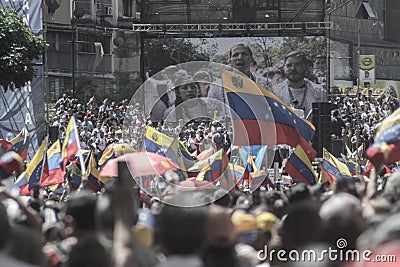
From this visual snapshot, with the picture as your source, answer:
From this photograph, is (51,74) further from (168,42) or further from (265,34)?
(265,34)

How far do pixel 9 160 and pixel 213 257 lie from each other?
7208 millimetres

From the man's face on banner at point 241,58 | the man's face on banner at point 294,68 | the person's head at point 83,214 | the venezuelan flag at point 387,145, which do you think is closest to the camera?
the person's head at point 83,214

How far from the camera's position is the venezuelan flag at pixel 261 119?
16922 millimetres

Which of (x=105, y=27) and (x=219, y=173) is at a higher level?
(x=105, y=27)

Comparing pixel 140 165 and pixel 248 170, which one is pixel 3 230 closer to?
pixel 140 165

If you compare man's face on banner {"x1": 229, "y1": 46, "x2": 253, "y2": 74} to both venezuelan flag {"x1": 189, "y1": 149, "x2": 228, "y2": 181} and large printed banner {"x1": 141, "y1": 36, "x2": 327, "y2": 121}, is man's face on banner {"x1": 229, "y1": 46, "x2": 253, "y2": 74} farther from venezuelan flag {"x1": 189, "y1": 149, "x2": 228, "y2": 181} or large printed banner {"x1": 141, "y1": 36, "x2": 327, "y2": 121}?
venezuelan flag {"x1": 189, "y1": 149, "x2": 228, "y2": 181}

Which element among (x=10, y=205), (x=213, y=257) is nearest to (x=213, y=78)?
(x=10, y=205)

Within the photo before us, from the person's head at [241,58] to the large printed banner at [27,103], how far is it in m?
15.5

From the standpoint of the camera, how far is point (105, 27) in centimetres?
4694

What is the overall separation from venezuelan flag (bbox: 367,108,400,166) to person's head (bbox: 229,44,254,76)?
3130 centimetres

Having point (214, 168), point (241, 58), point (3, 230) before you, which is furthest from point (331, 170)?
point (241, 58)

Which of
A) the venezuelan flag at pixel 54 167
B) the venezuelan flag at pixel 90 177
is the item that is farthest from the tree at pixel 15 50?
the venezuelan flag at pixel 90 177

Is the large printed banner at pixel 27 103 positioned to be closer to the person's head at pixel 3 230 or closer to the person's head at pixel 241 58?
the person's head at pixel 241 58

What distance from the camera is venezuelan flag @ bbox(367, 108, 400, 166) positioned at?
10812 millimetres
